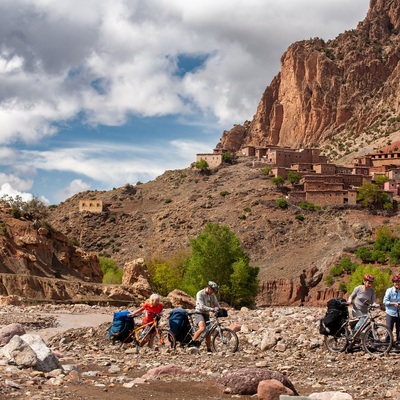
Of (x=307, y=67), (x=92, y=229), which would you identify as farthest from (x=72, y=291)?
(x=307, y=67)

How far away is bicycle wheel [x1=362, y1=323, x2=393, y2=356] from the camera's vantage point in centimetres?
1326

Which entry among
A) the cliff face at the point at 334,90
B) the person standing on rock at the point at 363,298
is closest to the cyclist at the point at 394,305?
the person standing on rock at the point at 363,298

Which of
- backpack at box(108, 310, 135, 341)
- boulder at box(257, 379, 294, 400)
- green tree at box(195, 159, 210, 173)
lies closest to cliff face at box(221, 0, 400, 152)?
green tree at box(195, 159, 210, 173)

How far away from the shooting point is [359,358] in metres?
13.0

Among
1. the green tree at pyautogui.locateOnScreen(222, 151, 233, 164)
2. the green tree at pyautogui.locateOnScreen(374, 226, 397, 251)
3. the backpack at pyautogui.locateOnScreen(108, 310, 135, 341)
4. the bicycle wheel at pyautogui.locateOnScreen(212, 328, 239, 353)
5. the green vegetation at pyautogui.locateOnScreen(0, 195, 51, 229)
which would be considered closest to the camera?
the bicycle wheel at pyautogui.locateOnScreen(212, 328, 239, 353)

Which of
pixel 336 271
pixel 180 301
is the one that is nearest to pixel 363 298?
pixel 180 301

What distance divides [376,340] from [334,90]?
146 m

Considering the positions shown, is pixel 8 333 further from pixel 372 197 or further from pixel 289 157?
pixel 289 157

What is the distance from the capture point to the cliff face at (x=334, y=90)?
146000 millimetres

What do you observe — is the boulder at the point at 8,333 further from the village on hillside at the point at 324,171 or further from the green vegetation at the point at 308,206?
the village on hillside at the point at 324,171

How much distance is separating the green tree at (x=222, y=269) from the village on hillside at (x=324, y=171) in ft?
141

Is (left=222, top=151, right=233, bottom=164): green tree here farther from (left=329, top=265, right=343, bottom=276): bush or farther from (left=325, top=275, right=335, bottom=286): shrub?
(left=325, top=275, right=335, bottom=286): shrub

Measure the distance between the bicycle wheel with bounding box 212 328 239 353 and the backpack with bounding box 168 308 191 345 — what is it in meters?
0.75

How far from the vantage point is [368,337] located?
13.6 metres
